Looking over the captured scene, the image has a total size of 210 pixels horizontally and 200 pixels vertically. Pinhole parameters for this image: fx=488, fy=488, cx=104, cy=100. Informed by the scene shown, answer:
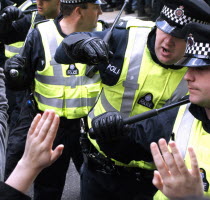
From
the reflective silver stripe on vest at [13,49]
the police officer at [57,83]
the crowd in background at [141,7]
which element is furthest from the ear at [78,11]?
the crowd in background at [141,7]

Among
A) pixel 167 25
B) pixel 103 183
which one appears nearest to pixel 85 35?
pixel 167 25

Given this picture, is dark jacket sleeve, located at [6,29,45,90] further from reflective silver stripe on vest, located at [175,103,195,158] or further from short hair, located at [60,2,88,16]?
reflective silver stripe on vest, located at [175,103,195,158]

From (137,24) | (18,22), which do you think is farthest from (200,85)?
(18,22)

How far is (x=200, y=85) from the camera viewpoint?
7.21ft

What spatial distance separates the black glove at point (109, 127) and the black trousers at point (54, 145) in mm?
1011

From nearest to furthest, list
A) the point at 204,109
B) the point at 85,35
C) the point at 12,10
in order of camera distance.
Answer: the point at 204,109 < the point at 85,35 < the point at 12,10

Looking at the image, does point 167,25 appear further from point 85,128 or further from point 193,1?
point 85,128

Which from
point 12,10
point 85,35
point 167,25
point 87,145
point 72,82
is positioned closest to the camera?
point 167,25

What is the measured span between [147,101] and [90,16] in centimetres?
113

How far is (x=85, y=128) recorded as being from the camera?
130 inches

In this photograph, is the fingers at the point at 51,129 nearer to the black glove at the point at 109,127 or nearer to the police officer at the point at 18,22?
the black glove at the point at 109,127

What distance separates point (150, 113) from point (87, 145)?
829 mm

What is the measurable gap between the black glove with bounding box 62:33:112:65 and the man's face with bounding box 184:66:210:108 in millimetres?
672

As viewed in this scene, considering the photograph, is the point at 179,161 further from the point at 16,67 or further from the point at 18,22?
the point at 18,22
